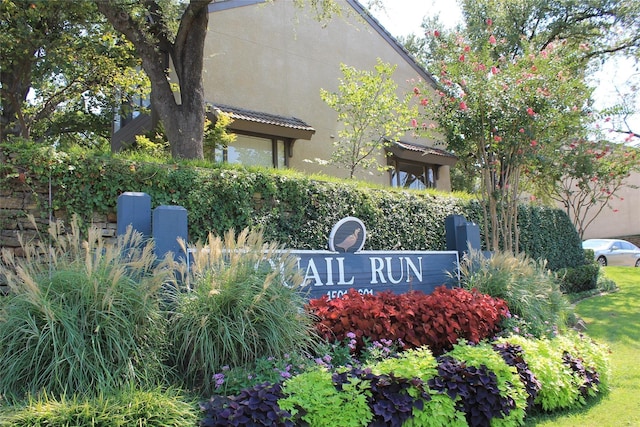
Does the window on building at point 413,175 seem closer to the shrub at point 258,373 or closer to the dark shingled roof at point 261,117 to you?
the dark shingled roof at point 261,117

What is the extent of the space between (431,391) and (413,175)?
1384cm

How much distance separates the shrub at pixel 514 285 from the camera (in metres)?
6.18

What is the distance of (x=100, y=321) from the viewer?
10.6 feet

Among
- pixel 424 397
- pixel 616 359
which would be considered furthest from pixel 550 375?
pixel 616 359

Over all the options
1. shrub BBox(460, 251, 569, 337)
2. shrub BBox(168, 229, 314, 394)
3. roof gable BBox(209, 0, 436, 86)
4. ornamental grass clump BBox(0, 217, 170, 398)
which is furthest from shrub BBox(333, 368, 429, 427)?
roof gable BBox(209, 0, 436, 86)

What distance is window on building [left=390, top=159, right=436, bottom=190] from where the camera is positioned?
1625 centimetres

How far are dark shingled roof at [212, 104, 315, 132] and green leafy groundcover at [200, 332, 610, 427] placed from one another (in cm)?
846

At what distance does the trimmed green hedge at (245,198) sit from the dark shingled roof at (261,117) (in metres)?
4.27

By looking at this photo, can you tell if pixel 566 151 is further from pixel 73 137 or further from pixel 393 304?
pixel 73 137

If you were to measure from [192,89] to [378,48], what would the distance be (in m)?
9.33

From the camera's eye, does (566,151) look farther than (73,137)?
No

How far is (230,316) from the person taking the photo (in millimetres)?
3686

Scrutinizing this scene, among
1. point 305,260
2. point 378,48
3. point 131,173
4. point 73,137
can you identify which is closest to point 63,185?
point 131,173

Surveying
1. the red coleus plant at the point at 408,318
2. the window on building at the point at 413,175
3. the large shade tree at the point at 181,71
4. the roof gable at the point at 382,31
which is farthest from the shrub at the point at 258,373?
the window on building at the point at 413,175
